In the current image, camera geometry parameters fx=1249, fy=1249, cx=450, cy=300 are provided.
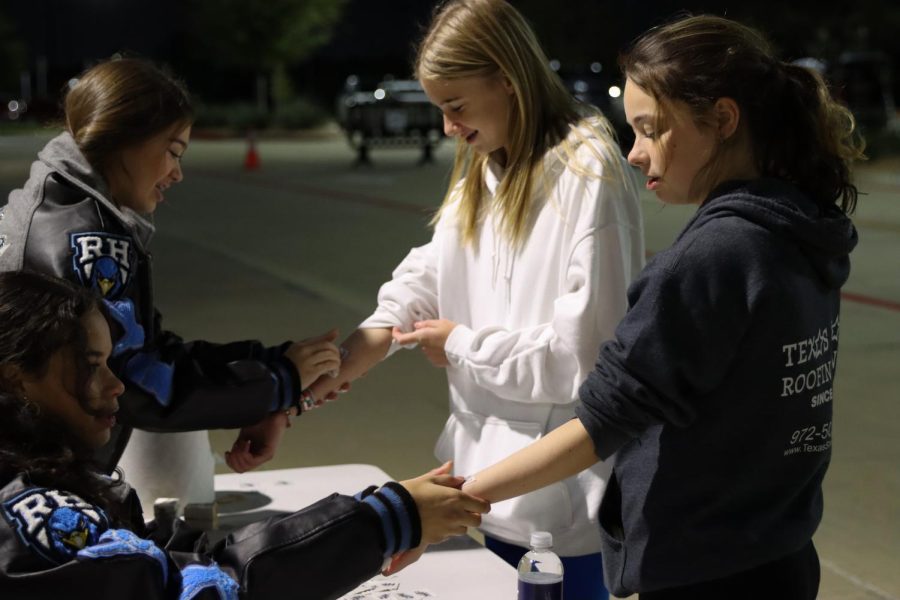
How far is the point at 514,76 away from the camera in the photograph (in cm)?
277

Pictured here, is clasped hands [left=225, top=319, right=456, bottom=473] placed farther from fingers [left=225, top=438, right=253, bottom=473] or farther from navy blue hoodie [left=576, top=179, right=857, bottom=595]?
navy blue hoodie [left=576, top=179, right=857, bottom=595]

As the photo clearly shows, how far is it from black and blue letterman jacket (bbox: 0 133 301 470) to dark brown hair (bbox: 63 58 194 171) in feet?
0.17

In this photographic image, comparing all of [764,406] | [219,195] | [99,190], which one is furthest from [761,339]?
[219,195]

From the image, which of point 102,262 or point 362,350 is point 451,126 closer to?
point 362,350

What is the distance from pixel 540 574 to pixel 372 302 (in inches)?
286

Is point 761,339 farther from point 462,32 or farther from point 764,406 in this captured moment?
point 462,32

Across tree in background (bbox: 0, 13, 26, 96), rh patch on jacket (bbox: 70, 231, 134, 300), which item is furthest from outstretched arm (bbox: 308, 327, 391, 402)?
tree in background (bbox: 0, 13, 26, 96)

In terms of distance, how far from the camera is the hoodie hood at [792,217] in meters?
1.96

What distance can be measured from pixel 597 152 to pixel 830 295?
771mm

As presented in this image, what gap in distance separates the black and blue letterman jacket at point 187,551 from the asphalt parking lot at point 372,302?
215cm

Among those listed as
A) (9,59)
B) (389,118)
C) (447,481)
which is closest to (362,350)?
(447,481)

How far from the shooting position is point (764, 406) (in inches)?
77.4

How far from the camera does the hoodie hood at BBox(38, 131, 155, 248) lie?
2.50m

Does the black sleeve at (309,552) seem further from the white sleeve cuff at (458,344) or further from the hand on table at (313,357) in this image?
the hand on table at (313,357)
